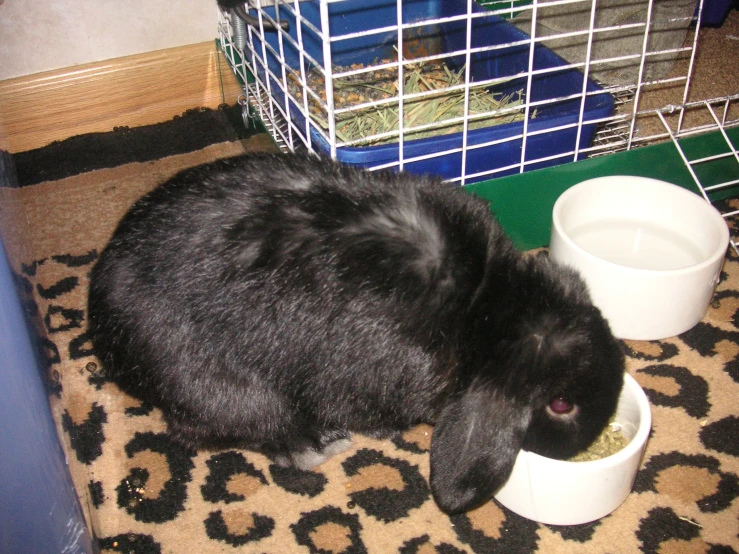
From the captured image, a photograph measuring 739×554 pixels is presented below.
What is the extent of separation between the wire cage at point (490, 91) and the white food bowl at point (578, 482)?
2.37 ft

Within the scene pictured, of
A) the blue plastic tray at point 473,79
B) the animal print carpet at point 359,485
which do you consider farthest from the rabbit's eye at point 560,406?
the blue plastic tray at point 473,79

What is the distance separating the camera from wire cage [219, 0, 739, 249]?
1729 mm

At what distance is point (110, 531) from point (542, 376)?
90 centimetres

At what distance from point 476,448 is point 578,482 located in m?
0.24

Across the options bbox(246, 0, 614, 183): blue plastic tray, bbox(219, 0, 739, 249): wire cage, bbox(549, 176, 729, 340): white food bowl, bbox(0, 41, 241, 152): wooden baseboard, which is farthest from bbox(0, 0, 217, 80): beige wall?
bbox(549, 176, 729, 340): white food bowl

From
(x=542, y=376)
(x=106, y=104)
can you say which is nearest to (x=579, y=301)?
(x=542, y=376)

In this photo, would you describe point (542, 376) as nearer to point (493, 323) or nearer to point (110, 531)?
point (493, 323)

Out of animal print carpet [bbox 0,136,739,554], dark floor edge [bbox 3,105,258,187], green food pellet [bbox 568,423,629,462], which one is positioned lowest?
animal print carpet [bbox 0,136,739,554]

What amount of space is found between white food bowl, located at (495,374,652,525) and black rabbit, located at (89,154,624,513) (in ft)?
0.17

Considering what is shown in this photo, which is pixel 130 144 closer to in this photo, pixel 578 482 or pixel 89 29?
pixel 89 29

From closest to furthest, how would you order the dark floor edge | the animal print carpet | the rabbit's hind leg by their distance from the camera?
1. the animal print carpet
2. the rabbit's hind leg
3. the dark floor edge

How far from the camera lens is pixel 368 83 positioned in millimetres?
2145

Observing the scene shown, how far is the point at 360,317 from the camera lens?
Answer: 1.21 meters

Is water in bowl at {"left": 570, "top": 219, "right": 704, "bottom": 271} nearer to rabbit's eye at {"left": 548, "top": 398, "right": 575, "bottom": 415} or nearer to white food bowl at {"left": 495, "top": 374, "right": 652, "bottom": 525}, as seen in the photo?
white food bowl at {"left": 495, "top": 374, "right": 652, "bottom": 525}
